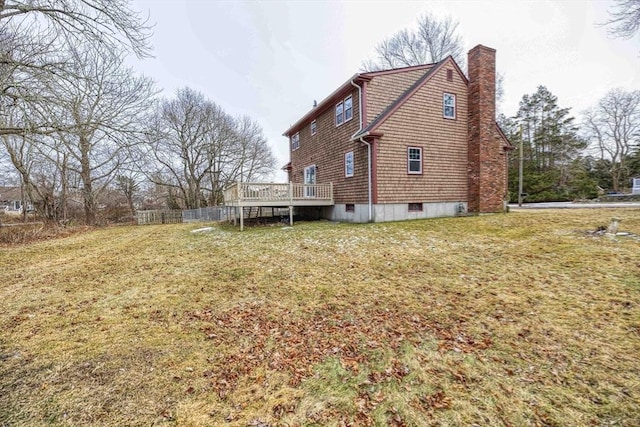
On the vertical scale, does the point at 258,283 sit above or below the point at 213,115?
below

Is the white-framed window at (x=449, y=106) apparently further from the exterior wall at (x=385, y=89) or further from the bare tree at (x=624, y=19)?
the bare tree at (x=624, y=19)

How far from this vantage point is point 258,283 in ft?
18.4

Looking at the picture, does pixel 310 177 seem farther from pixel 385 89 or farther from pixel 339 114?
pixel 385 89

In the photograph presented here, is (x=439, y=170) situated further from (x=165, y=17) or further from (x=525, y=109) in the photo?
(x=525, y=109)

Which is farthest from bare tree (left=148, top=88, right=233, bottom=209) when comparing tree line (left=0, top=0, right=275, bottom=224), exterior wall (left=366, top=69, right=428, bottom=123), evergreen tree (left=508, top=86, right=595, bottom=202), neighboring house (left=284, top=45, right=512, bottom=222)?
evergreen tree (left=508, top=86, right=595, bottom=202)

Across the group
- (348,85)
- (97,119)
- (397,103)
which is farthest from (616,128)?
(97,119)

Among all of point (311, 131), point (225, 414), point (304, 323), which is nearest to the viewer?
point (225, 414)

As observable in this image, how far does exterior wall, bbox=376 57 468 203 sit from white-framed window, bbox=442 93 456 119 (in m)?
0.19

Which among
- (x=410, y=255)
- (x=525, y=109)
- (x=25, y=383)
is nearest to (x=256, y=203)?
(x=410, y=255)

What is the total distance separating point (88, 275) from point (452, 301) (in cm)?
759

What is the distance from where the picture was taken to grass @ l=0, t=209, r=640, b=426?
8.18ft

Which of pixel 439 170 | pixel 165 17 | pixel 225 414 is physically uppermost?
pixel 165 17

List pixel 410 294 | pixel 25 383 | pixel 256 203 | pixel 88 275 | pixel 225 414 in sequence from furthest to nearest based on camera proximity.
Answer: pixel 256 203, pixel 88 275, pixel 410 294, pixel 25 383, pixel 225 414

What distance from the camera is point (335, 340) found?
3.59m
